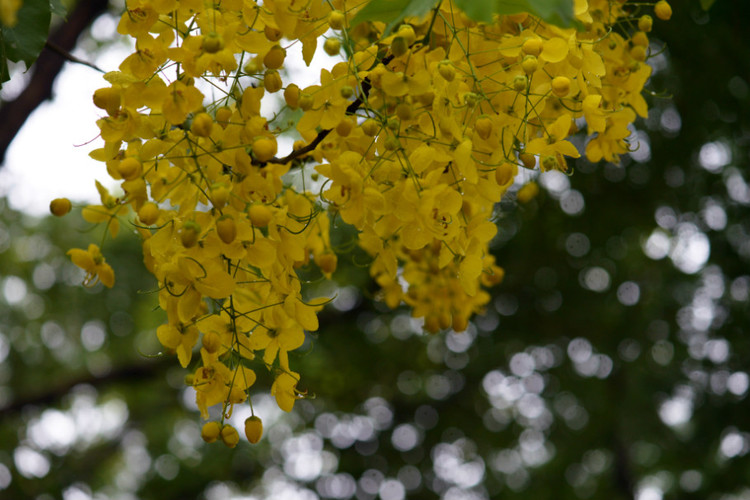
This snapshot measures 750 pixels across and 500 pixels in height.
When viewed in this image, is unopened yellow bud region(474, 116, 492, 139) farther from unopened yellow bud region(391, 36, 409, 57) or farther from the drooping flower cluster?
unopened yellow bud region(391, 36, 409, 57)

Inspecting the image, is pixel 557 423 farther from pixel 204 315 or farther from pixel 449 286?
pixel 204 315

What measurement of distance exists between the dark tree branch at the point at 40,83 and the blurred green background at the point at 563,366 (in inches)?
54.2

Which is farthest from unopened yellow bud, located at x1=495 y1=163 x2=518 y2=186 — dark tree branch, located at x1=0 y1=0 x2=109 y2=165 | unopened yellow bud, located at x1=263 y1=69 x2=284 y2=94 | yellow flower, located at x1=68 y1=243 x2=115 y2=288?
dark tree branch, located at x1=0 y1=0 x2=109 y2=165

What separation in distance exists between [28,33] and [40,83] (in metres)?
1.59

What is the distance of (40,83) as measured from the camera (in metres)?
2.70

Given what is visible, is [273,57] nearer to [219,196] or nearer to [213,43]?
[213,43]

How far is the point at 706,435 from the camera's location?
3.48 meters

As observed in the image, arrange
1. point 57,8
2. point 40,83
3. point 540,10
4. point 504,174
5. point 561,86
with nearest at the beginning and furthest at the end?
point 540,10 < point 561,86 < point 504,174 < point 57,8 < point 40,83

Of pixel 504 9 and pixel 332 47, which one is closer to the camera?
pixel 504 9

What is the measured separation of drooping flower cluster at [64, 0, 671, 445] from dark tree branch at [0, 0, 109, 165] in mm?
1649

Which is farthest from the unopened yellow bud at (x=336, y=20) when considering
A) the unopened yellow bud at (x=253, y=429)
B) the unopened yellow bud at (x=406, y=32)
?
the unopened yellow bud at (x=253, y=429)

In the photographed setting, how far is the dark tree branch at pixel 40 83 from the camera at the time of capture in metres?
2.69

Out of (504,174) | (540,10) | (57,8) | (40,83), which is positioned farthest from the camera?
(40,83)

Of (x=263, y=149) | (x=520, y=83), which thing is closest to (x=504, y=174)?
(x=520, y=83)
